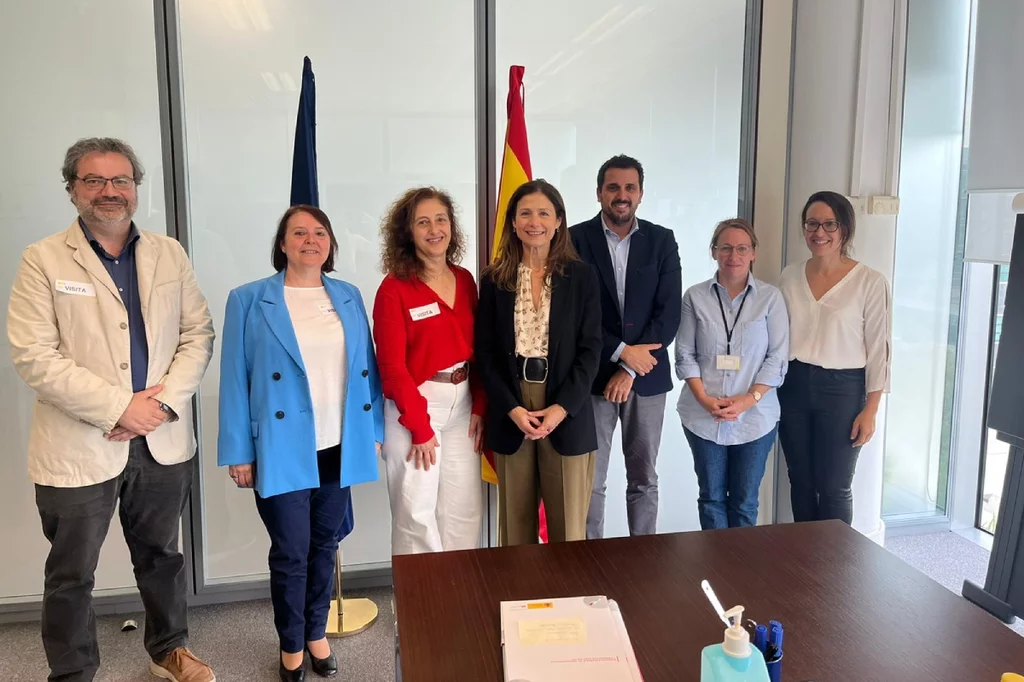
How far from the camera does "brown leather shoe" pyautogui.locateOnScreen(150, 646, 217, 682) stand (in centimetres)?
238

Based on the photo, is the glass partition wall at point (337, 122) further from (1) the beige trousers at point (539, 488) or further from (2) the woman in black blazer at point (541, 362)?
(1) the beige trousers at point (539, 488)

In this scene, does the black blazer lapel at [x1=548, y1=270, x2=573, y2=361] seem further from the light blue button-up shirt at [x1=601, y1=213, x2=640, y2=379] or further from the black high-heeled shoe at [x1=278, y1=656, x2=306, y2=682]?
→ the black high-heeled shoe at [x1=278, y1=656, x2=306, y2=682]

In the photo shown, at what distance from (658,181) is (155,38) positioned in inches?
83.3

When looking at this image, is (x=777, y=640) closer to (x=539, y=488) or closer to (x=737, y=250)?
(x=539, y=488)

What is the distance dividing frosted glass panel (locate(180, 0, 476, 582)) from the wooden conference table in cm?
174

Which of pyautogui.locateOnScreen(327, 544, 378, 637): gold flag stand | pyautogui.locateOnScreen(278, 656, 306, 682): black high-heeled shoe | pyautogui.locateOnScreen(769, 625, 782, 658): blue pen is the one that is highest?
pyautogui.locateOnScreen(769, 625, 782, 658): blue pen

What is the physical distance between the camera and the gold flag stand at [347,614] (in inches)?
108

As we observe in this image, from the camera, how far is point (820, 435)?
2.85 m

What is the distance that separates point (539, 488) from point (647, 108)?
1.78 m

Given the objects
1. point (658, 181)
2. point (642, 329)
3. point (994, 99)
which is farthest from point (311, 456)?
point (994, 99)

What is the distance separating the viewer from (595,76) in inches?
125

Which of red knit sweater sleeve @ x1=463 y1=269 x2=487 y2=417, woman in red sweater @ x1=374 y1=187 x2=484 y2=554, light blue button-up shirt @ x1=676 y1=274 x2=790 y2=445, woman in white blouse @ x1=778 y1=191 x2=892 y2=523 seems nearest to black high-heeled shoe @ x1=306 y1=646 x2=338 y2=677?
woman in red sweater @ x1=374 y1=187 x2=484 y2=554

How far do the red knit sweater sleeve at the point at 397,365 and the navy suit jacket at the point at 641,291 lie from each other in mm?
715

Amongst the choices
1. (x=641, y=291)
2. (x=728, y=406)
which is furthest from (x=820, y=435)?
(x=641, y=291)
